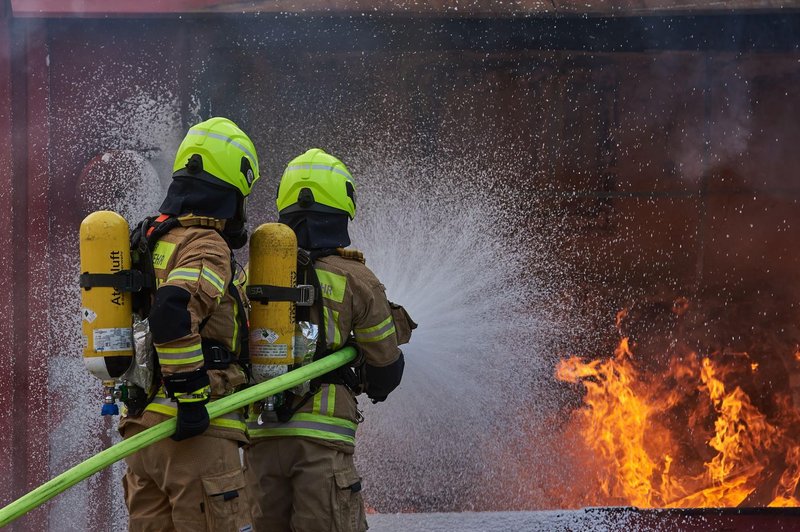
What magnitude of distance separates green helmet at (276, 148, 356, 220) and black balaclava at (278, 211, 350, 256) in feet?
0.09

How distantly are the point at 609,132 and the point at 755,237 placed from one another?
1087 millimetres

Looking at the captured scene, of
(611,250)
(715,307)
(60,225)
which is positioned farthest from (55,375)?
(715,307)

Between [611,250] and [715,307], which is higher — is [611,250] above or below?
above

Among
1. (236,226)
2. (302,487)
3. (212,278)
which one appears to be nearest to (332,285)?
(236,226)

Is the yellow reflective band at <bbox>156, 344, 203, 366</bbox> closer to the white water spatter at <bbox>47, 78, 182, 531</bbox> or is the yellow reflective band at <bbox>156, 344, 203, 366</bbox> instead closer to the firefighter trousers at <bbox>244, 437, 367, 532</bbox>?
the firefighter trousers at <bbox>244, 437, 367, 532</bbox>

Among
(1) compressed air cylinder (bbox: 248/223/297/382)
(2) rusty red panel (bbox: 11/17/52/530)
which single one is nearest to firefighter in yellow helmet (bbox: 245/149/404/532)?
(1) compressed air cylinder (bbox: 248/223/297/382)

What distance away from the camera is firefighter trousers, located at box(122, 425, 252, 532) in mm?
3129

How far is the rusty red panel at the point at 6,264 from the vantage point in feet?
18.0

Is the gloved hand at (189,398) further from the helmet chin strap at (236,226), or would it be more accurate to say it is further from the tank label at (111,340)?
the helmet chin strap at (236,226)

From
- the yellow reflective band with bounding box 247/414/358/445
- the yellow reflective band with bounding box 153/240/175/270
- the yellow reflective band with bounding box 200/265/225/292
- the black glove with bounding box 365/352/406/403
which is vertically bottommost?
the yellow reflective band with bounding box 247/414/358/445

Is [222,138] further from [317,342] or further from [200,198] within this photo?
[317,342]

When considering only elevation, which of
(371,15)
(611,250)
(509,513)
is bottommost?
(509,513)

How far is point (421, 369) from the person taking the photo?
5.82 metres

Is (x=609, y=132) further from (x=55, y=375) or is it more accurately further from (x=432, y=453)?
(x=55, y=375)
